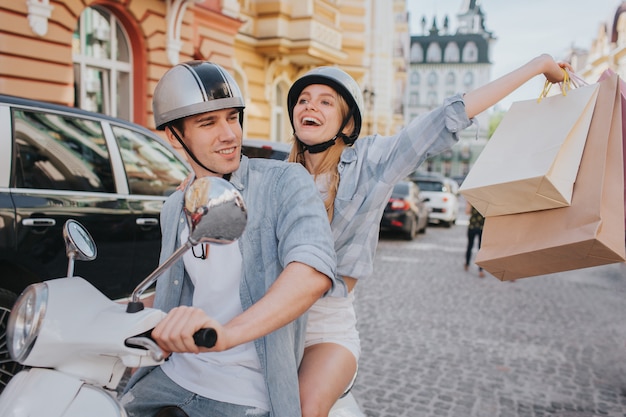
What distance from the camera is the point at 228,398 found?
1.60 m

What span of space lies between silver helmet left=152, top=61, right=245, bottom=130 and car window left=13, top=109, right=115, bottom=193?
90.9 inches

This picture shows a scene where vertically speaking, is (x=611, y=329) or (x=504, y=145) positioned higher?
(x=504, y=145)

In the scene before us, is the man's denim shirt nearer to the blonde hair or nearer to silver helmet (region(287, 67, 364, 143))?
the blonde hair

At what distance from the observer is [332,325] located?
210cm

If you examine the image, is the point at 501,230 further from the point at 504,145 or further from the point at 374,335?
the point at 374,335

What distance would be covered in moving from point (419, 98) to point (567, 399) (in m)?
94.1

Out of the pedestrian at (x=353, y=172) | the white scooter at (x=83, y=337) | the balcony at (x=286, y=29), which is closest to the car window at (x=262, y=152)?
the pedestrian at (x=353, y=172)

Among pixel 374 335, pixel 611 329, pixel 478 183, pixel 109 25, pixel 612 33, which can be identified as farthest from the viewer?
pixel 612 33

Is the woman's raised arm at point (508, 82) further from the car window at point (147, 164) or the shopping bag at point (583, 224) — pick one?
the car window at point (147, 164)

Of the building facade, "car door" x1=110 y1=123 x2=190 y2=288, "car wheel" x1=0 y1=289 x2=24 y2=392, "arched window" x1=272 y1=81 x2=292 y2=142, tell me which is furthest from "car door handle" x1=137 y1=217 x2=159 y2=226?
the building facade

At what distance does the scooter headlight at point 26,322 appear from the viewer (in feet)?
3.89

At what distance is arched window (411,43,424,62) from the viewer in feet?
316

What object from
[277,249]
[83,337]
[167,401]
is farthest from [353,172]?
[83,337]

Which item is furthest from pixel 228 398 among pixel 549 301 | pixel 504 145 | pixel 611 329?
pixel 549 301
